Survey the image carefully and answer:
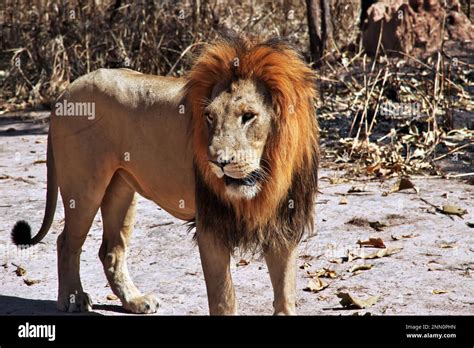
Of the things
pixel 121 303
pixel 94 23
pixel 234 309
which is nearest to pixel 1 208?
pixel 121 303

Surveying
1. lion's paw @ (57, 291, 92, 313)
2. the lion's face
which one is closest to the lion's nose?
the lion's face

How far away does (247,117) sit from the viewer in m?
4.24

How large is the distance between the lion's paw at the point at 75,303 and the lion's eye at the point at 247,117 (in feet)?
6.01

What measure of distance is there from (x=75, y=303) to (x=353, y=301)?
1.55 m

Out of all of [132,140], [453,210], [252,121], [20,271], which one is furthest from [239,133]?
[453,210]

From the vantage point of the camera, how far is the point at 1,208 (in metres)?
7.45

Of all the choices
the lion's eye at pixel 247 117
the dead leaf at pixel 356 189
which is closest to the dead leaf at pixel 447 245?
the dead leaf at pixel 356 189

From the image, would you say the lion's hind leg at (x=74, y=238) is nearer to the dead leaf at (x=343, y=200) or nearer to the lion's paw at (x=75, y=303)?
the lion's paw at (x=75, y=303)

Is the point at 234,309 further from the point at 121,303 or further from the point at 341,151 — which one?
the point at 341,151

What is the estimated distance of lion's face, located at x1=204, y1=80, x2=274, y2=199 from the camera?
13.5ft

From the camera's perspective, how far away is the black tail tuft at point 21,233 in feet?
19.1

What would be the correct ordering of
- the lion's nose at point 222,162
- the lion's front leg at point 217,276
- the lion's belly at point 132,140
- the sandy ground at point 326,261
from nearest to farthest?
the lion's nose at point 222,162
the lion's front leg at point 217,276
the lion's belly at point 132,140
the sandy ground at point 326,261

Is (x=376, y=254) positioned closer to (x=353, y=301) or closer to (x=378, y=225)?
(x=378, y=225)

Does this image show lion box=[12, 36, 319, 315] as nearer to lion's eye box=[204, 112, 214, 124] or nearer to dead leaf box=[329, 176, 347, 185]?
lion's eye box=[204, 112, 214, 124]
